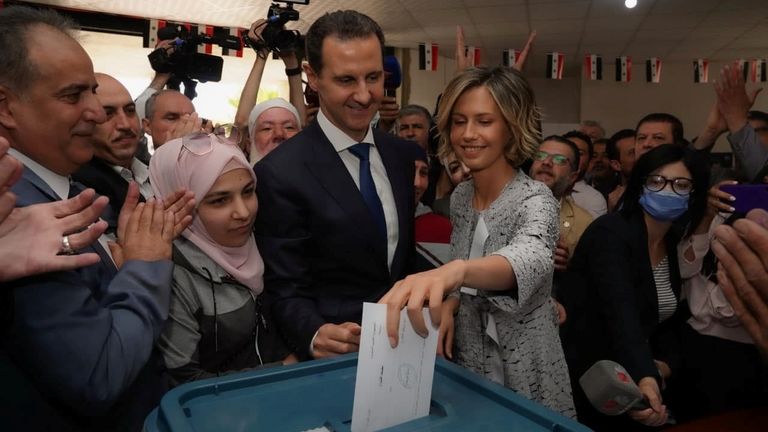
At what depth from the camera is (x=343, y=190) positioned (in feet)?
4.69

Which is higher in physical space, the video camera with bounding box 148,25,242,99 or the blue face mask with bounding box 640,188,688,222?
the video camera with bounding box 148,25,242,99

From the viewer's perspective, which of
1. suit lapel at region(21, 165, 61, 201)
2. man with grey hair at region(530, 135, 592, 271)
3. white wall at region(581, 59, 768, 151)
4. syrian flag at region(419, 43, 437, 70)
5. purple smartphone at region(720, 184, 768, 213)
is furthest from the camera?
white wall at region(581, 59, 768, 151)

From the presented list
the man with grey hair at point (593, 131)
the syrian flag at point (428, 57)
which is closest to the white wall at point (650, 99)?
the syrian flag at point (428, 57)

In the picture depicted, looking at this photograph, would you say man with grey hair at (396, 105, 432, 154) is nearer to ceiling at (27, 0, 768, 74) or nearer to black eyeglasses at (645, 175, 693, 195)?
black eyeglasses at (645, 175, 693, 195)

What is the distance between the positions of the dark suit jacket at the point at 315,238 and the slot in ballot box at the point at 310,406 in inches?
15.9

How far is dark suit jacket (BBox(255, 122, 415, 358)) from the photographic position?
1.40 meters

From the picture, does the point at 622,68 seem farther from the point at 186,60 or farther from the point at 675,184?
the point at 186,60

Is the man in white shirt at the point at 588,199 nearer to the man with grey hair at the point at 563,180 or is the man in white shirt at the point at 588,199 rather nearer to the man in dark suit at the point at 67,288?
the man with grey hair at the point at 563,180

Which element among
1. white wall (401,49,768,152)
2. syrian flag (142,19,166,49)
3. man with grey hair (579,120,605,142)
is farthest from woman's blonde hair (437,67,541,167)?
white wall (401,49,768,152)

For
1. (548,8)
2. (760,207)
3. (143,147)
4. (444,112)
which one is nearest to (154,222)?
(444,112)

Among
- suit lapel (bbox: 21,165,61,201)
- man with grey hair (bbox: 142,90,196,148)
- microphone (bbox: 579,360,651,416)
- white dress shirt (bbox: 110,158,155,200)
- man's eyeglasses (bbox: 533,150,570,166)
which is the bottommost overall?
microphone (bbox: 579,360,651,416)

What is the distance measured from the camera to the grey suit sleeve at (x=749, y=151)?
99.3 inches

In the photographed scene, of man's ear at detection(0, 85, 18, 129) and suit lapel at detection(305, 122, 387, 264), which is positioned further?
suit lapel at detection(305, 122, 387, 264)

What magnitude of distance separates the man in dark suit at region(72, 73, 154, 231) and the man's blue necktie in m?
0.79
